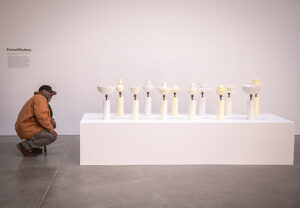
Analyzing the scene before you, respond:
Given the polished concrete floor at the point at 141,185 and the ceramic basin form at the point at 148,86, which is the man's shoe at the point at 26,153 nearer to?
the polished concrete floor at the point at 141,185

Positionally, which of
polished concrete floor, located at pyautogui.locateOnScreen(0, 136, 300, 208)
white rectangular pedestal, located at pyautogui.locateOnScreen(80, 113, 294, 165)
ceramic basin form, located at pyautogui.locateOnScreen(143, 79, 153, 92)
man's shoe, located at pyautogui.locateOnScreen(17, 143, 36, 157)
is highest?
ceramic basin form, located at pyautogui.locateOnScreen(143, 79, 153, 92)

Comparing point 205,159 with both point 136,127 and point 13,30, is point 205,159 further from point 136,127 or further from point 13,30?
point 13,30

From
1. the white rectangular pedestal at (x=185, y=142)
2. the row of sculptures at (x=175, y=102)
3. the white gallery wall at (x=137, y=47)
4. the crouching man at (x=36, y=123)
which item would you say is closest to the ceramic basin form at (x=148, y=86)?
the row of sculptures at (x=175, y=102)

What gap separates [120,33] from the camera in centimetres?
593

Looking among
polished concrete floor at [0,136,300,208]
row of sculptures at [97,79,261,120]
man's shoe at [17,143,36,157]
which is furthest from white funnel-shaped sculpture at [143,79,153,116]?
man's shoe at [17,143,36,157]

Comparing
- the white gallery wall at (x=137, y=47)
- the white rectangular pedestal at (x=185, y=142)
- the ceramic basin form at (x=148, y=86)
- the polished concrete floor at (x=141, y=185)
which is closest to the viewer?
the polished concrete floor at (x=141, y=185)

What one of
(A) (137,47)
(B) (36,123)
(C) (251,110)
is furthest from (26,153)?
(C) (251,110)

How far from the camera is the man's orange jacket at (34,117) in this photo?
175 inches

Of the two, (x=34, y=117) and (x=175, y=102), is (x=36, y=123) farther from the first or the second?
(x=175, y=102)

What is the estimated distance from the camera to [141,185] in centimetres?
356

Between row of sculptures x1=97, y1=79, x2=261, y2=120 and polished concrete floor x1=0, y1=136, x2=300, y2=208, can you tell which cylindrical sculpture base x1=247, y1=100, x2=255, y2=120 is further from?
polished concrete floor x1=0, y1=136, x2=300, y2=208

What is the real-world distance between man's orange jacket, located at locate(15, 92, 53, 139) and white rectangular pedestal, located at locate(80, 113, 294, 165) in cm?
53

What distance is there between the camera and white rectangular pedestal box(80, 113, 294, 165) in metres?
4.20

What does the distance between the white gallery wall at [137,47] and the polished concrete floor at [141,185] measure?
1664 mm
